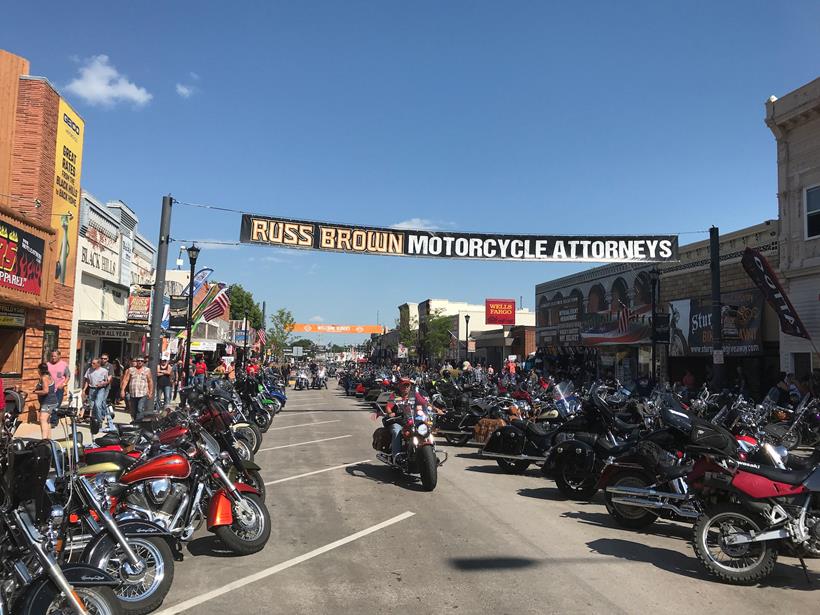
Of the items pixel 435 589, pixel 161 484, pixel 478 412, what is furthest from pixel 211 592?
pixel 478 412

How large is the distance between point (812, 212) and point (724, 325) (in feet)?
14.9

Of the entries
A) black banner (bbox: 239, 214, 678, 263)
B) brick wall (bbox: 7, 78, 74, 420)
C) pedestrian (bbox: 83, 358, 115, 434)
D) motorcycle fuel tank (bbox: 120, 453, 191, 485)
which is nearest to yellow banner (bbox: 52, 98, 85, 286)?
brick wall (bbox: 7, 78, 74, 420)

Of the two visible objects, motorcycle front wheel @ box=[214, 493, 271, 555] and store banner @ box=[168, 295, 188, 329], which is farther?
store banner @ box=[168, 295, 188, 329]

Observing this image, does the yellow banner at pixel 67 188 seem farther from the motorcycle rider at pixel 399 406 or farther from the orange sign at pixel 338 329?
the orange sign at pixel 338 329

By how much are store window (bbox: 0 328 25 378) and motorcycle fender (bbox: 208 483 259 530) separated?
13445mm

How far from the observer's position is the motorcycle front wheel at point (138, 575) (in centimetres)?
448

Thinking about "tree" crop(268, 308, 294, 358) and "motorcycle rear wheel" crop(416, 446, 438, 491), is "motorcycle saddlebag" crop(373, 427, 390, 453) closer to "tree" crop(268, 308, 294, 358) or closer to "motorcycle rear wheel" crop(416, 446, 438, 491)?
"motorcycle rear wheel" crop(416, 446, 438, 491)

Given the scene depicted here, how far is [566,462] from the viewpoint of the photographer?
8602 mm

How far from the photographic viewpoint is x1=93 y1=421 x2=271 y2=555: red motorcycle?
5.64m

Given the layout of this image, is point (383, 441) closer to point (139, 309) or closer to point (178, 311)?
point (178, 311)

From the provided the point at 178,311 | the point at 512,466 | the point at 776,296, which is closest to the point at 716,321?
the point at 776,296

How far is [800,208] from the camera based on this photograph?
20297mm

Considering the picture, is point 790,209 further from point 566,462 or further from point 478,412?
point 566,462

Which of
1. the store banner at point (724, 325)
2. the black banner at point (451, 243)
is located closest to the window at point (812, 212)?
the store banner at point (724, 325)
